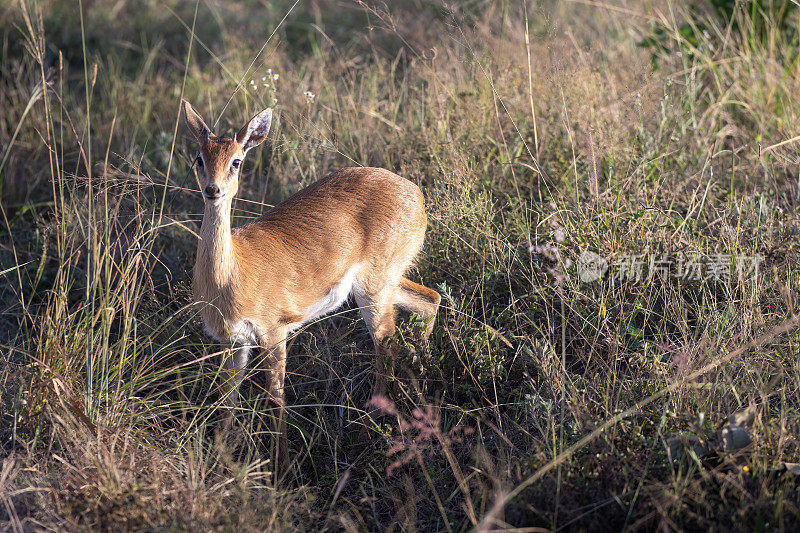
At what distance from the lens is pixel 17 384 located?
303 centimetres

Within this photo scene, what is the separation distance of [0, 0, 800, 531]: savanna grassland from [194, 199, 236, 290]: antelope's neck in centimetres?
17

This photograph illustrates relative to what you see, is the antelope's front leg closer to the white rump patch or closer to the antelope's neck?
the white rump patch

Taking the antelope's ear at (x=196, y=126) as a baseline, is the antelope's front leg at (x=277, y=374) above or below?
below

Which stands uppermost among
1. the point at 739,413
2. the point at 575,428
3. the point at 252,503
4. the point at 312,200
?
the point at 312,200

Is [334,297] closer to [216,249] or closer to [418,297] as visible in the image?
[418,297]

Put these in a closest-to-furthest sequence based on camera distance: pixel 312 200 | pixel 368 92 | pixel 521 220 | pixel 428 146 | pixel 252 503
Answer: pixel 252 503 < pixel 312 200 < pixel 521 220 < pixel 428 146 < pixel 368 92

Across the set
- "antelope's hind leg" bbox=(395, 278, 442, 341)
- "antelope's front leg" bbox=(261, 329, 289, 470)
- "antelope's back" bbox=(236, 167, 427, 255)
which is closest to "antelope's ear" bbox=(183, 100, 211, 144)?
"antelope's back" bbox=(236, 167, 427, 255)

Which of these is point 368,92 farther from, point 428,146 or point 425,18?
point 425,18

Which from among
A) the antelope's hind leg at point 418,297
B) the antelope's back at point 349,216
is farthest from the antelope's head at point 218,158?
the antelope's hind leg at point 418,297

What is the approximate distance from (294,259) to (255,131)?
611mm

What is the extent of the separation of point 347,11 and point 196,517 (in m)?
6.11

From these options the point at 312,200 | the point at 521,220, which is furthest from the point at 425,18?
the point at 312,200

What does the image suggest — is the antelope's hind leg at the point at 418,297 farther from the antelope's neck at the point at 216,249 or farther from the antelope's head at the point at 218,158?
the antelope's head at the point at 218,158

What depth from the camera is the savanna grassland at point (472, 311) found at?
2.61m
